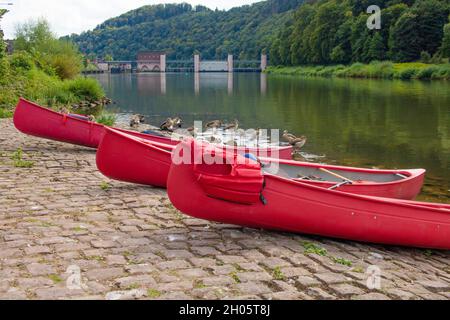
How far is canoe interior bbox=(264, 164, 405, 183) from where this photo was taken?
8617mm

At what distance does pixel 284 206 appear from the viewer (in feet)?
20.9

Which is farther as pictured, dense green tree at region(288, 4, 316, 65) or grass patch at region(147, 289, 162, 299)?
dense green tree at region(288, 4, 316, 65)

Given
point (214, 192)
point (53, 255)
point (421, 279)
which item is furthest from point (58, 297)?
point (421, 279)

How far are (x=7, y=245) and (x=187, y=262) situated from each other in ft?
6.41

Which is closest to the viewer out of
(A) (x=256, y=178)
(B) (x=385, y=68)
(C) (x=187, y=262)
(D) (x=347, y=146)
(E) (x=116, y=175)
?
(C) (x=187, y=262)

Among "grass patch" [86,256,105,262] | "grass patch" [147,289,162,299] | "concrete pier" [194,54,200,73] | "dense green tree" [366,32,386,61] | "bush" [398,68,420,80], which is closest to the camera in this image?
"grass patch" [147,289,162,299]

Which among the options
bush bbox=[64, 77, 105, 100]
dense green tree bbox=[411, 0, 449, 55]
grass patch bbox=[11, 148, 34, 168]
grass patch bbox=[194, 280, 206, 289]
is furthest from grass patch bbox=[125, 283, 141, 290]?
dense green tree bbox=[411, 0, 449, 55]

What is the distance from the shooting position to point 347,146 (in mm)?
18484

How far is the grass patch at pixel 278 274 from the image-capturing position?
530 cm

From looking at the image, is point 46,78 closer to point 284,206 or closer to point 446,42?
point 284,206

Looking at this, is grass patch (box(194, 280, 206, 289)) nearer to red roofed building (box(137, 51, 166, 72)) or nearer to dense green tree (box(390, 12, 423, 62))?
dense green tree (box(390, 12, 423, 62))

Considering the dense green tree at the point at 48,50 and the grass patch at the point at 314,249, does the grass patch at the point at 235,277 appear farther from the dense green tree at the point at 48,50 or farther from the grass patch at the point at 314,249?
the dense green tree at the point at 48,50

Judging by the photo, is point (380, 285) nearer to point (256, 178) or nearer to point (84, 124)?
point (256, 178)

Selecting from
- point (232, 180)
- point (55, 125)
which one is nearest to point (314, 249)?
point (232, 180)
